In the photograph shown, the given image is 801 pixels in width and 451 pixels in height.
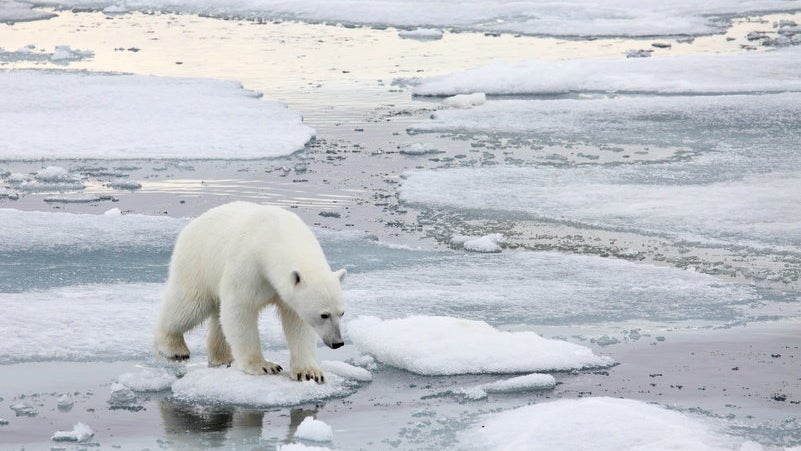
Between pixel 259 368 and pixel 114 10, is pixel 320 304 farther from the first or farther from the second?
pixel 114 10

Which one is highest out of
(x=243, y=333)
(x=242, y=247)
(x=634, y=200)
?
(x=242, y=247)

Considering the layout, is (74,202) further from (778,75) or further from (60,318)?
(778,75)

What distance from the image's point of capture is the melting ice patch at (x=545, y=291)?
6406 millimetres

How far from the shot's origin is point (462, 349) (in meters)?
5.56

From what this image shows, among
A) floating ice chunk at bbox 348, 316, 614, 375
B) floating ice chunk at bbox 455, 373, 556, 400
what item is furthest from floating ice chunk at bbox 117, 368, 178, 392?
floating ice chunk at bbox 455, 373, 556, 400

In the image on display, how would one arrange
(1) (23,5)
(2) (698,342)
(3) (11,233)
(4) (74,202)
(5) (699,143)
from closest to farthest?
(2) (698,342) → (3) (11,233) → (4) (74,202) → (5) (699,143) → (1) (23,5)

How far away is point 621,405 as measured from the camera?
4703 mm

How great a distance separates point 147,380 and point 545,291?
2.43 meters

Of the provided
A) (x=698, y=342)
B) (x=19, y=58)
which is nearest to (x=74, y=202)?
(x=698, y=342)

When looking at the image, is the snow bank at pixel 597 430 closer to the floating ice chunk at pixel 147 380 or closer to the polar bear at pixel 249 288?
the polar bear at pixel 249 288

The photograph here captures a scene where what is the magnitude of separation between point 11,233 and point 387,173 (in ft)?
10.8

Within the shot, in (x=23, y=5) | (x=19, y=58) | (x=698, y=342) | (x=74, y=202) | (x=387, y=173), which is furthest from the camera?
(x=23, y=5)

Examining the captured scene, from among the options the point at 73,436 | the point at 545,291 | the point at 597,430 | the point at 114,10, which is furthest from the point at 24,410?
the point at 114,10

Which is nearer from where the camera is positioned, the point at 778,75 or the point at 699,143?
the point at 699,143
